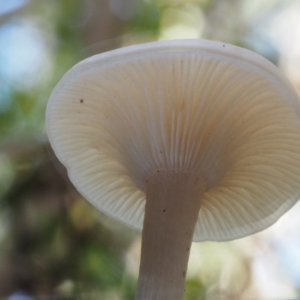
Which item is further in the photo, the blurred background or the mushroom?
the blurred background

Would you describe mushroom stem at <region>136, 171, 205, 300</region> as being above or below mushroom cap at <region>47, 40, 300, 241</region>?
below

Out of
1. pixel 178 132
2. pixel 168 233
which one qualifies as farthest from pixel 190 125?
pixel 168 233

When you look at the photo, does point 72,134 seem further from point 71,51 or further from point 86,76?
point 71,51

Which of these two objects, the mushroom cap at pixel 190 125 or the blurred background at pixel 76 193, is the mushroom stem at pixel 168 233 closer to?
the mushroom cap at pixel 190 125

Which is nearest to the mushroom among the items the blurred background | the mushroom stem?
the mushroom stem

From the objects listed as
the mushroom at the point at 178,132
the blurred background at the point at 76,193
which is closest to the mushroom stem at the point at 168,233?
the mushroom at the point at 178,132

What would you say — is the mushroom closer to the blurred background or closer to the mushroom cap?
Result: the mushroom cap

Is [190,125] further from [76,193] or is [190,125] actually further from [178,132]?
[76,193]
